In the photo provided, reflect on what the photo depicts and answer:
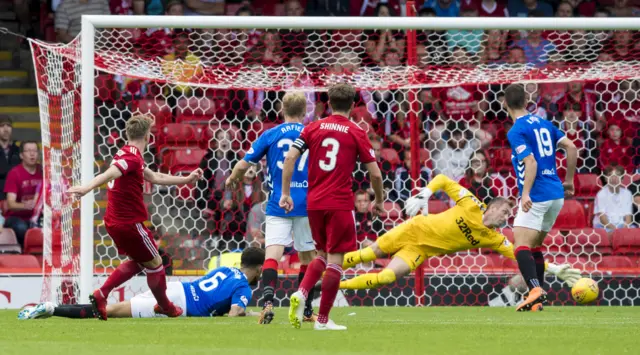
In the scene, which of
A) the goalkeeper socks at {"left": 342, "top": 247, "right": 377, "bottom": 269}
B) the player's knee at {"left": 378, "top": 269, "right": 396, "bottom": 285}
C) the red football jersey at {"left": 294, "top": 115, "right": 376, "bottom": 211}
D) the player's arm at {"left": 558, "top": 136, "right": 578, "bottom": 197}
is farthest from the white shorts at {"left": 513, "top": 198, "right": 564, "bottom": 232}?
the red football jersey at {"left": 294, "top": 115, "right": 376, "bottom": 211}

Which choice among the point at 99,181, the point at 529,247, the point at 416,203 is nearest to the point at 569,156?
the point at 529,247

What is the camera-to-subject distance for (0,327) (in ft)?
23.3

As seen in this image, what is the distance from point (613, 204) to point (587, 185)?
0.62 m

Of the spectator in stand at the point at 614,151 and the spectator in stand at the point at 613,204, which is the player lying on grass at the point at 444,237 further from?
the spectator in stand at the point at 614,151

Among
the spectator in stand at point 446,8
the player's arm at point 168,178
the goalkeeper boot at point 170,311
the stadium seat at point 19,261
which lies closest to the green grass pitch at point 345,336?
the goalkeeper boot at point 170,311

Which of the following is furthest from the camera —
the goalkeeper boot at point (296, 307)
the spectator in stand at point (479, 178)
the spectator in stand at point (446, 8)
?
the spectator in stand at point (446, 8)

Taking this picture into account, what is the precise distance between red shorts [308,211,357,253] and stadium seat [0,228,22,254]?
19.3 feet

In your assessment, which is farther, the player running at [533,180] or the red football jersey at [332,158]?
the player running at [533,180]

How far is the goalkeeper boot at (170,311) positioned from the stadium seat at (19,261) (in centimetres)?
351

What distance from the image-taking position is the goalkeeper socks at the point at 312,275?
6.78 meters

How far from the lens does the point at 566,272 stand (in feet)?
32.7

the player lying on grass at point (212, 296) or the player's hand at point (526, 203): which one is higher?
the player's hand at point (526, 203)

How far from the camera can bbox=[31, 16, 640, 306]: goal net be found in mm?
10219

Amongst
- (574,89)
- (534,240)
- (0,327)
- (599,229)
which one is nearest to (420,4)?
(574,89)
